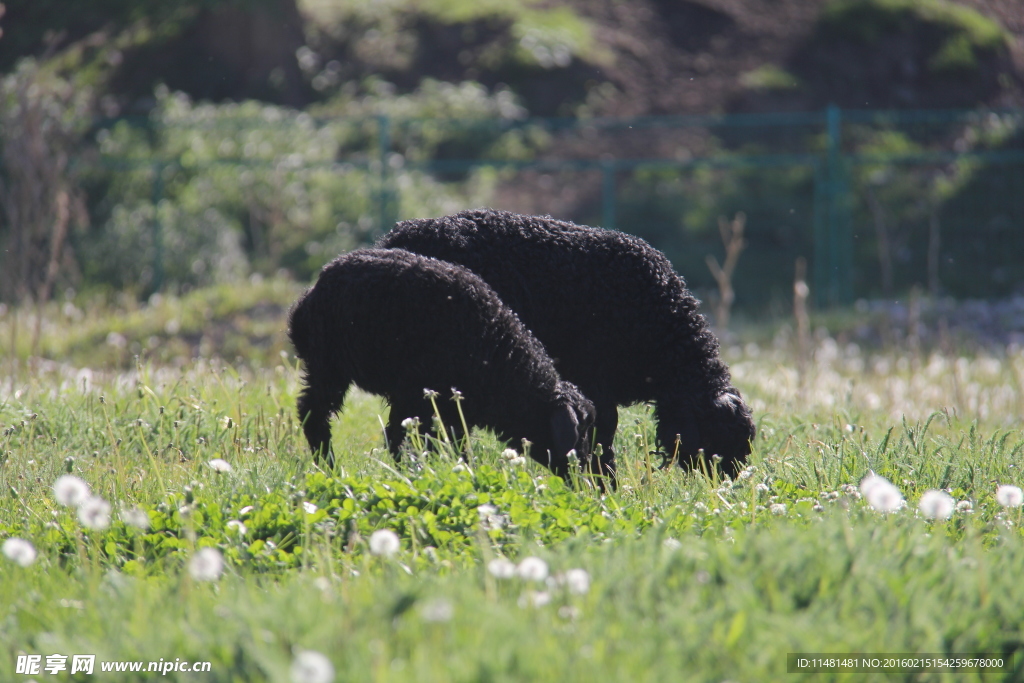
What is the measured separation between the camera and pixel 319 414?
3812mm

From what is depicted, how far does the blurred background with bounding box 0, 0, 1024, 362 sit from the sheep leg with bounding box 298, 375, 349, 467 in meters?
6.00

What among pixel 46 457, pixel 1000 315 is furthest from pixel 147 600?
pixel 1000 315

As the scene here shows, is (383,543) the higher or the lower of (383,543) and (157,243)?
the higher

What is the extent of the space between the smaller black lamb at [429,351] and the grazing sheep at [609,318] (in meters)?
0.38

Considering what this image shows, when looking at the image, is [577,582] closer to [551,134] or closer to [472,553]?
[472,553]

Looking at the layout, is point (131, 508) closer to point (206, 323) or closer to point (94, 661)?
point (94, 661)

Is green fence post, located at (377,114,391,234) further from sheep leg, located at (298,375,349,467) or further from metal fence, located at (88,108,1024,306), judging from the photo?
sheep leg, located at (298,375,349,467)

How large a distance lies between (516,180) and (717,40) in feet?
16.6

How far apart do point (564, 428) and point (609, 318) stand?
678 mm

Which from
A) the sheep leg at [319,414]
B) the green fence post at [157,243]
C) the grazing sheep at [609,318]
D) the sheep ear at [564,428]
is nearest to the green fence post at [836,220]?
the green fence post at [157,243]

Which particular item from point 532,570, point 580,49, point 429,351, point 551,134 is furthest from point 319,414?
point 580,49

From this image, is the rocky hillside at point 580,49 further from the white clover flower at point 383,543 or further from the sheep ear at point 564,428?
the white clover flower at point 383,543

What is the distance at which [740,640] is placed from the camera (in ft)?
6.93

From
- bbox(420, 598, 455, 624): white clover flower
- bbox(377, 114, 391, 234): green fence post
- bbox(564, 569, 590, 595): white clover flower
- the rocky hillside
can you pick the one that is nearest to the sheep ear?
bbox(564, 569, 590, 595): white clover flower
